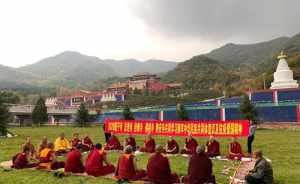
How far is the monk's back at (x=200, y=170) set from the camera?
10423 mm

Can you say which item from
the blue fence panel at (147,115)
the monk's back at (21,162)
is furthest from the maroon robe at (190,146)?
the blue fence panel at (147,115)

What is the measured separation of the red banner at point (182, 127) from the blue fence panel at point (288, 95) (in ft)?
104

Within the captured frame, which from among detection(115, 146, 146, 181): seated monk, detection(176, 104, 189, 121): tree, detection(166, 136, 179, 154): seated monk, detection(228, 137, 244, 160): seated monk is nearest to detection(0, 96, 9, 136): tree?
detection(166, 136, 179, 154): seated monk

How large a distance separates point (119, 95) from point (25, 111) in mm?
40876

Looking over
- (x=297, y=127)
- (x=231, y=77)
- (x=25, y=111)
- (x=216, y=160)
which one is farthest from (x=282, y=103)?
(x=231, y=77)

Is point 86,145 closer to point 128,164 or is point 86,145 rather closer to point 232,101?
point 128,164

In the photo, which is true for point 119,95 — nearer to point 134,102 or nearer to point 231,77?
point 134,102

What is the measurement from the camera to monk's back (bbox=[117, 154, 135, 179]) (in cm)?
1178

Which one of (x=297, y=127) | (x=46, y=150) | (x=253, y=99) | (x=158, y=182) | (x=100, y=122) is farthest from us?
(x=100, y=122)

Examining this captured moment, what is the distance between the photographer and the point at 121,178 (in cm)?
1179

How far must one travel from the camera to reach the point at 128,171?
11797mm

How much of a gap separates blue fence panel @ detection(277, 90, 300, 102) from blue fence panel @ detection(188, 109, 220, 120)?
8.24 meters

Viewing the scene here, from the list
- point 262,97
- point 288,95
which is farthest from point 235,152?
point 262,97

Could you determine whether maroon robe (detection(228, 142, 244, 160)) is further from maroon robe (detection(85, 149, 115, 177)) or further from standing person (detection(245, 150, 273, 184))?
standing person (detection(245, 150, 273, 184))
